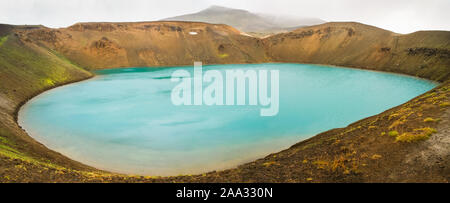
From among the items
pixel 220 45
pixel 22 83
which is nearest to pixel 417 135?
pixel 22 83

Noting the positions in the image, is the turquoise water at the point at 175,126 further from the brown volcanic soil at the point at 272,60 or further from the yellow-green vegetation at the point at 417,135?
the yellow-green vegetation at the point at 417,135

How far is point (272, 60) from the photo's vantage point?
9706 cm

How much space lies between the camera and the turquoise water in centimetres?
1633

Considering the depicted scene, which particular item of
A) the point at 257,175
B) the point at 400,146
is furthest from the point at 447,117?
the point at 257,175

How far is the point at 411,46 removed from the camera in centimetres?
6281

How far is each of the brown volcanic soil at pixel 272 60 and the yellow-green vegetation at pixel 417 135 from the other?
37mm

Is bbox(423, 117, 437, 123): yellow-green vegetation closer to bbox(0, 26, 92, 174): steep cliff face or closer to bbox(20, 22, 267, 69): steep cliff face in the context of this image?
bbox(0, 26, 92, 174): steep cliff face

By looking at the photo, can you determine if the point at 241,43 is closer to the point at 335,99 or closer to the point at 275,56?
the point at 275,56

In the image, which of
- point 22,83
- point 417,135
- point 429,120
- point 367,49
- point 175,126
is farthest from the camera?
point 367,49

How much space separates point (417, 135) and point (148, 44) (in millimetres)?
91426

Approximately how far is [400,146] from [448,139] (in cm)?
176

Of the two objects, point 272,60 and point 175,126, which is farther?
point 272,60

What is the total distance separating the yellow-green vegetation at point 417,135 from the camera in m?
10.8

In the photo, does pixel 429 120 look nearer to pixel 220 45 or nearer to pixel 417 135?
pixel 417 135
